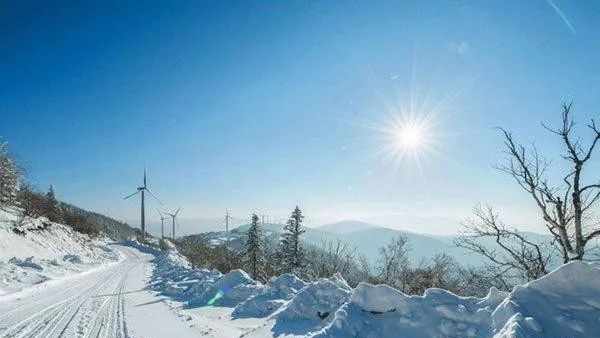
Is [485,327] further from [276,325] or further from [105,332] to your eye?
[105,332]

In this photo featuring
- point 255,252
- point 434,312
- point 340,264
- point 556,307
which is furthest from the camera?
point 255,252

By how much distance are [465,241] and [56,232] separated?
5250 centimetres

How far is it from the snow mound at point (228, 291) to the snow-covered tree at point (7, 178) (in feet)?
142

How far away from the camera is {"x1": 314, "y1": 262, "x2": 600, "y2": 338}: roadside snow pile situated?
5.78 m

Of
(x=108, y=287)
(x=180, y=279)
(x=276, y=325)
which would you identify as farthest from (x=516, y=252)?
(x=108, y=287)

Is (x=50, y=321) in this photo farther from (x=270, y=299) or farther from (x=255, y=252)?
(x=255, y=252)

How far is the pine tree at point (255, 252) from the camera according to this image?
5703 cm

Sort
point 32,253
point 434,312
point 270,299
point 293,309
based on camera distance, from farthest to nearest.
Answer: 1. point 32,253
2. point 270,299
3. point 293,309
4. point 434,312

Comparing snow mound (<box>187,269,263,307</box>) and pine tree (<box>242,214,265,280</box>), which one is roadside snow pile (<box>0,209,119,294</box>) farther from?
pine tree (<box>242,214,265,280</box>)

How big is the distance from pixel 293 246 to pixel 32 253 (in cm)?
2816

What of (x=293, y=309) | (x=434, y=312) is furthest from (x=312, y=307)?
(x=434, y=312)

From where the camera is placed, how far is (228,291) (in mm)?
15914

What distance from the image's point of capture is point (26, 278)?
20797 millimetres

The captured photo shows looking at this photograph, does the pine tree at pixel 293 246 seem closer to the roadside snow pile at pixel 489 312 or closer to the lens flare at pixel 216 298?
the lens flare at pixel 216 298
